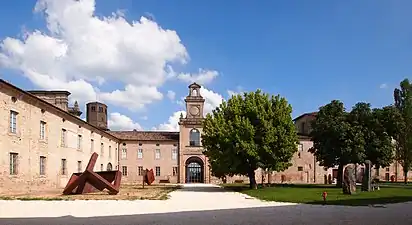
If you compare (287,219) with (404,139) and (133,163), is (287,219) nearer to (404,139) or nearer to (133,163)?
(404,139)

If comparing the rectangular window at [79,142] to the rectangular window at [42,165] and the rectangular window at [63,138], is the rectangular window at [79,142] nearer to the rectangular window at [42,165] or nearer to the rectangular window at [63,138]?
the rectangular window at [63,138]

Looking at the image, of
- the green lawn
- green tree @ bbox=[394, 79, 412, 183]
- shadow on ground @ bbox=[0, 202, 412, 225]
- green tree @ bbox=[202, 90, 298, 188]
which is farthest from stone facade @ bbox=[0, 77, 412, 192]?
shadow on ground @ bbox=[0, 202, 412, 225]

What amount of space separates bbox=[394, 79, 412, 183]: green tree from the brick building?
1437 centimetres

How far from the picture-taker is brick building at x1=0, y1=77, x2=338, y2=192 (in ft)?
92.5

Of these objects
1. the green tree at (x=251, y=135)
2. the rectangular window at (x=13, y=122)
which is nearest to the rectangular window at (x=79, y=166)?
the green tree at (x=251, y=135)

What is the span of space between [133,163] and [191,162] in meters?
8.19

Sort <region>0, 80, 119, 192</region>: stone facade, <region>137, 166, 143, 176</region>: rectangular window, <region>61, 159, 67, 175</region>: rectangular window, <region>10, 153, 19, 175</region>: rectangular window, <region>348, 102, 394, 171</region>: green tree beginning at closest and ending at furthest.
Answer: <region>0, 80, 119, 192</region>: stone facade
<region>10, 153, 19, 175</region>: rectangular window
<region>61, 159, 67, 175</region>: rectangular window
<region>348, 102, 394, 171</region>: green tree
<region>137, 166, 143, 176</region>: rectangular window

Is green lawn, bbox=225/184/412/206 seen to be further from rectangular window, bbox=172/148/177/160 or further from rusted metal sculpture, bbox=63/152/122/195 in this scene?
rectangular window, bbox=172/148/177/160

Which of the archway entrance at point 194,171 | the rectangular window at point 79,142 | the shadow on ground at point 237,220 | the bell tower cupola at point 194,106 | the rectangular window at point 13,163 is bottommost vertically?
the archway entrance at point 194,171

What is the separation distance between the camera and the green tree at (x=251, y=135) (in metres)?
34.8

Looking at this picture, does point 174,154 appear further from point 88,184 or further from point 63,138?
point 88,184

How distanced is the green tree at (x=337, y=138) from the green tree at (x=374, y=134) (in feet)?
2.24

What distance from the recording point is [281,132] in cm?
3538

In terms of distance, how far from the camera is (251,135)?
34625 millimetres
